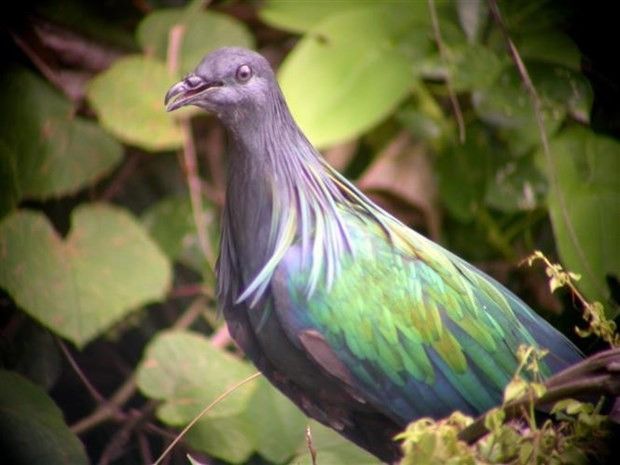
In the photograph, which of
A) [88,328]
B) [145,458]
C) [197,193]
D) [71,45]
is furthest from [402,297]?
[71,45]

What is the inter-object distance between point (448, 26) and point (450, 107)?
36 cm

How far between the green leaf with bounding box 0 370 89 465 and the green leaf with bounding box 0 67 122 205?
0.53m

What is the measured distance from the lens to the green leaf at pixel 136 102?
84.7 inches

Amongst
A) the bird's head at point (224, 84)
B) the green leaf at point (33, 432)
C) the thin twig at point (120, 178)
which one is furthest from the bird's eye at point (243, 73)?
the thin twig at point (120, 178)

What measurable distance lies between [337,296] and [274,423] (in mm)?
613

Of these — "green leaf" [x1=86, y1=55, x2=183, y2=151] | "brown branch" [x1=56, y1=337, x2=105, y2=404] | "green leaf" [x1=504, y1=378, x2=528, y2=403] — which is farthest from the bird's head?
"green leaf" [x1=86, y1=55, x2=183, y2=151]

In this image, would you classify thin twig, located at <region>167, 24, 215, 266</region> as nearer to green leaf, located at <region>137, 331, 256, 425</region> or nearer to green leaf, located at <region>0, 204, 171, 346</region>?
green leaf, located at <region>0, 204, 171, 346</region>

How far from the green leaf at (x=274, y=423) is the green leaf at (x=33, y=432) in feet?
1.08

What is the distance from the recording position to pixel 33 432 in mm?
1578

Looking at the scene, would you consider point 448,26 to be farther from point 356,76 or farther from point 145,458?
point 145,458

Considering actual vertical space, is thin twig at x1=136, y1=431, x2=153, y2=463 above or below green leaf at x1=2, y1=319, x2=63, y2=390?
below

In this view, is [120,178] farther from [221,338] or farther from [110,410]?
[110,410]

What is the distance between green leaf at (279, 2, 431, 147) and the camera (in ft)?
6.73

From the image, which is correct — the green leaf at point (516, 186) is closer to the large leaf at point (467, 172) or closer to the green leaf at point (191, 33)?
the large leaf at point (467, 172)
